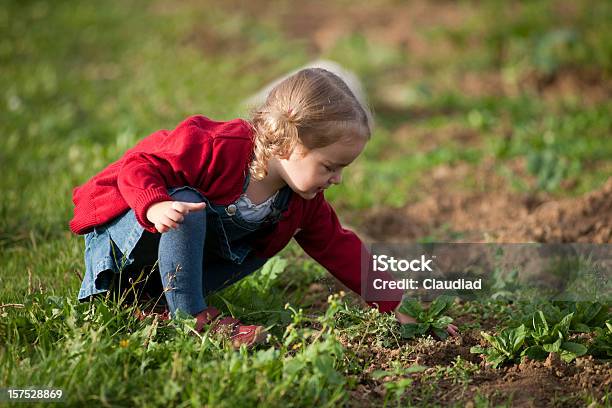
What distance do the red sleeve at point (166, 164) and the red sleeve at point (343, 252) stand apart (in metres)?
0.48

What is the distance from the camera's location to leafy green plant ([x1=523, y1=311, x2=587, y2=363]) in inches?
108

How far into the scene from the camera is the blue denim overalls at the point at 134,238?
2.79m

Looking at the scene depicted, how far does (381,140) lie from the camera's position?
5.61 m

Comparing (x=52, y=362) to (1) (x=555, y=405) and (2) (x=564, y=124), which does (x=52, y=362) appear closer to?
(1) (x=555, y=405)

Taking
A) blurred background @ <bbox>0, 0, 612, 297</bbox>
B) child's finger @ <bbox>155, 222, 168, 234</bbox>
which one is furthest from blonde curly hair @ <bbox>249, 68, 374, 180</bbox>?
blurred background @ <bbox>0, 0, 612, 297</bbox>

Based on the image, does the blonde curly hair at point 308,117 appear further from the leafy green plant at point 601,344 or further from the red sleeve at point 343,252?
the leafy green plant at point 601,344

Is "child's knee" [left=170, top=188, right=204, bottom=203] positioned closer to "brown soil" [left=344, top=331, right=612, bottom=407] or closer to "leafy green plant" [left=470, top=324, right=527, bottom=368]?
"brown soil" [left=344, top=331, right=612, bottom=407]

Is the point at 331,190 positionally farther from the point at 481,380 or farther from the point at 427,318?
the point at 481,380

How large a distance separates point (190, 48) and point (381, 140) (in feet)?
8.06

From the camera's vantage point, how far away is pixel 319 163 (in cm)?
273

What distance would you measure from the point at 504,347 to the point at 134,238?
4.21 ft

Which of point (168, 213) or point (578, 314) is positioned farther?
point (578, 314)

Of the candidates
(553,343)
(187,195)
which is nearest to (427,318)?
(553,343)

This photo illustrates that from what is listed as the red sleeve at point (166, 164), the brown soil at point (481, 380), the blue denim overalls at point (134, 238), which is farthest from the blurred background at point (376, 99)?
the brown soil at point (481, 380)
